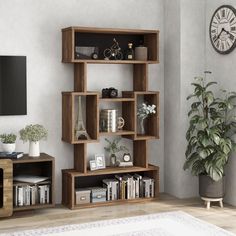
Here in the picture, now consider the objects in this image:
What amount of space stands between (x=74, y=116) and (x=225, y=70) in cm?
171

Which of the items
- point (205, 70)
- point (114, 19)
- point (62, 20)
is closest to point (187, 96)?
point (205, 70)

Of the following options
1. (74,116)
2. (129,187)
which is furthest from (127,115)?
(129,187)

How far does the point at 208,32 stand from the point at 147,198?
1991 millimetres

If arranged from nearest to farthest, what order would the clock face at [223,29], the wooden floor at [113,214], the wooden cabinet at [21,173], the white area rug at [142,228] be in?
the white area rug at [142,228]
the wooden floor at [113,214]
the wooden cabinet at [21,173]
the clock face at [223,29]

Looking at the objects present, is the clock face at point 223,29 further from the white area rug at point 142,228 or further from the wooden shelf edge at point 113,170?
the white area rug at point 142,228

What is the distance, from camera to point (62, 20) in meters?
5.29

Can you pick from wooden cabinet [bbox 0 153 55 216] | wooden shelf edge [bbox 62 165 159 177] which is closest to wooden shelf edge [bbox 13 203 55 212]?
wooden cabinet [bbox 0 153 55 216]

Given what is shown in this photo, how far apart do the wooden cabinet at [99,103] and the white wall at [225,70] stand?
0.63 m

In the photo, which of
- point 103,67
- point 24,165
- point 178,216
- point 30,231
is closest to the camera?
point 30,231

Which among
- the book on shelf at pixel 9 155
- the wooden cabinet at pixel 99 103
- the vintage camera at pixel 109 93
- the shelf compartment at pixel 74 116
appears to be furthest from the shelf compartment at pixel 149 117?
the book on shelf at pixel 9 155

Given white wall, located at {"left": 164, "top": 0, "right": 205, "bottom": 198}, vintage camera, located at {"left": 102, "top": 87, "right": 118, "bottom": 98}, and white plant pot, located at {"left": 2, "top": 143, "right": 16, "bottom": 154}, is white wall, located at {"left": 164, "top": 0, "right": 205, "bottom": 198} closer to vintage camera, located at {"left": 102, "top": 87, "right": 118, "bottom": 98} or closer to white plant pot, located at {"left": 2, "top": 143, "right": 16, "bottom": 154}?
vintage camera, located at {"left": 102, "top": 87, "right": 118, "bottom": 98}

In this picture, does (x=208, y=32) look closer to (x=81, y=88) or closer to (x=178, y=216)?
(x=81, y=88)

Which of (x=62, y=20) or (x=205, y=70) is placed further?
(x=205, y=70)

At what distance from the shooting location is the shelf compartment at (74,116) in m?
5.07
